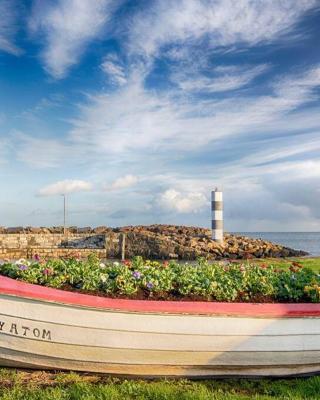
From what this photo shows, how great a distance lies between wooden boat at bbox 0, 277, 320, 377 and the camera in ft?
15.8

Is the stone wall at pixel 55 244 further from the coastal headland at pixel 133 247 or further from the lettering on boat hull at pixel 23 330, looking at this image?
the lettering on boat hull at pixel 23 330

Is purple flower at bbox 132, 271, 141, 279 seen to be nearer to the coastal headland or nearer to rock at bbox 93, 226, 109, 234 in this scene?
the coastal headland

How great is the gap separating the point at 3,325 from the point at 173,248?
1122 inches

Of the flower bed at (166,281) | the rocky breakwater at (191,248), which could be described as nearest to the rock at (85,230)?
the rocky breakwater at (191,248)

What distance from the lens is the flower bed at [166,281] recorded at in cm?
531

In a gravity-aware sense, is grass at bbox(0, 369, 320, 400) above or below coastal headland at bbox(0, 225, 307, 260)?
below

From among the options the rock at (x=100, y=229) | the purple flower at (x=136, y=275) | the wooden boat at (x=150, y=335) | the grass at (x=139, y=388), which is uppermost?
the rock at (x=100, y=229)

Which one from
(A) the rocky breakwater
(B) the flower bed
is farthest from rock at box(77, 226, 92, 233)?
(B) the flower bed

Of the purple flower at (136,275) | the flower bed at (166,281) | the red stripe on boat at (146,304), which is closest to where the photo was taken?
the red stripe on boat at (146,304)

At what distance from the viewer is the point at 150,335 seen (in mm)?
4906

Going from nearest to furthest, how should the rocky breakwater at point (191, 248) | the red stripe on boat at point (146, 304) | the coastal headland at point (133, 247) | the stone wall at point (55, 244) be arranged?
the red stripe on boat at point (146, 304) → the rocky breakwater at point (191, 248) → the coastal headland at point (133, 247) → the stone wall at point (55, 244)

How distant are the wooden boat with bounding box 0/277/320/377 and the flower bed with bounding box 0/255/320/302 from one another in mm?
331

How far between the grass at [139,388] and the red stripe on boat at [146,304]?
0.70 meters

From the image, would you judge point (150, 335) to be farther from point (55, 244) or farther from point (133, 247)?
point (55, 244)
